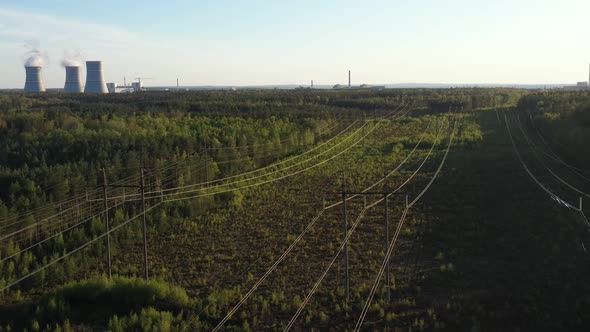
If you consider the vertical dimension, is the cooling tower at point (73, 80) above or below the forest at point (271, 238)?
above

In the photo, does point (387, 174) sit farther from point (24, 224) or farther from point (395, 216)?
point (24, 224)

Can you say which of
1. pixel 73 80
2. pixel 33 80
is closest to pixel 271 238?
pixel 33 80

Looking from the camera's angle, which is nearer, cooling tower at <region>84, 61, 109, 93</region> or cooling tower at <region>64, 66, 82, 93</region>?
cooling tower at <region>84, 61, 109, 93</region>

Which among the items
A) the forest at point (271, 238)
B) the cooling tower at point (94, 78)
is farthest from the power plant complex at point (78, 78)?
the forest at point (271, 238)

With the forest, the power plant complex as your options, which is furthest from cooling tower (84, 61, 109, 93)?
the forest

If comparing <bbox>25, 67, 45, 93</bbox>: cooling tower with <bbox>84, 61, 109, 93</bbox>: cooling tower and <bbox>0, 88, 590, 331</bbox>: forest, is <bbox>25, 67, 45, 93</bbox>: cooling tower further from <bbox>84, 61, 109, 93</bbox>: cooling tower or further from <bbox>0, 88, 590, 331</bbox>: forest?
<bbox>0, 88, 590, 331</bbox>: forest

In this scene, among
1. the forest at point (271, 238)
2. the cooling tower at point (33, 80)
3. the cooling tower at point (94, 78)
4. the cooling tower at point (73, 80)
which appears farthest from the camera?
the cooling tower at point (73, 80)

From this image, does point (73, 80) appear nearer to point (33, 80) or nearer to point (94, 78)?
point (94, 78)

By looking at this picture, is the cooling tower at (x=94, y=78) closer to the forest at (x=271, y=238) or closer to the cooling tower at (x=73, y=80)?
the cooling tower at (x=73, y=80)
